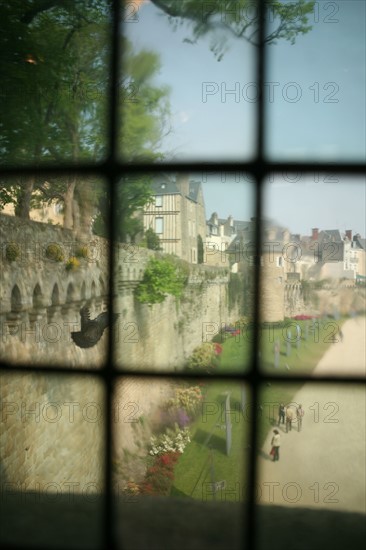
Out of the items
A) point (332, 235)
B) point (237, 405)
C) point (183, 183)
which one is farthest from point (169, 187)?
point (237, 405)

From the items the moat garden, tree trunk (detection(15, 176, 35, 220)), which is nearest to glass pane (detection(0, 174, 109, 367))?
tree trunk (detection(15, 176, 35, 220))

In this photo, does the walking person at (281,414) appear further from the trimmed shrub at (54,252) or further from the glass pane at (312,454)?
the trimmed shrub at (54,252)

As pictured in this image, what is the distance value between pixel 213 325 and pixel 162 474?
40cm

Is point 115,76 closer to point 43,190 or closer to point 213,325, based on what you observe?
point 43,190

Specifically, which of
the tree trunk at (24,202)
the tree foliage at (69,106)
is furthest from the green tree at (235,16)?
the tree trunk at (24,202)

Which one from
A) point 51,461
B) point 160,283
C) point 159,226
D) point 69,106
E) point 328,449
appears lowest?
point 51,461

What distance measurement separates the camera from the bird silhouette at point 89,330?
36.5 inches

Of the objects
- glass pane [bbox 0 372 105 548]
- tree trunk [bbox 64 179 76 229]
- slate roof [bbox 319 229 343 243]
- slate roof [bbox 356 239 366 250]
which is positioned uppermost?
tree trunk [bbox 64 179 76 229]

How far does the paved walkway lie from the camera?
82 centimetres

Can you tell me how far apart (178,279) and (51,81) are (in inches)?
23.7

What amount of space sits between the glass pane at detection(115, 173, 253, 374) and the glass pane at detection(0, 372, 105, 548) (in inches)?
8.0

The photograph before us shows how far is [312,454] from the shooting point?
2.99ft

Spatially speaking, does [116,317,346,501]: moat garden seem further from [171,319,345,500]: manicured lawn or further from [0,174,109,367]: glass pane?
[0,174,109,367]: glass pane

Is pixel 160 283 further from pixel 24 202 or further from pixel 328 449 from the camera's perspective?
pixel 328 449
